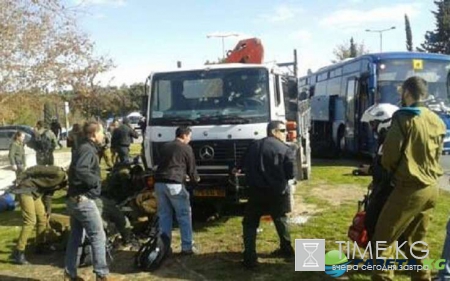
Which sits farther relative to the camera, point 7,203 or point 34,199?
point 7,203

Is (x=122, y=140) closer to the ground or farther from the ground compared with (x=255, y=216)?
farther from the ground

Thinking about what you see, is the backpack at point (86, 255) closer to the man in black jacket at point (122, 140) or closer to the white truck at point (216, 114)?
the white truck at point (216, 114)

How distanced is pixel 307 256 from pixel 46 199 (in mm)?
4724

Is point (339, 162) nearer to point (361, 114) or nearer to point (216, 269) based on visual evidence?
point (361, 114)

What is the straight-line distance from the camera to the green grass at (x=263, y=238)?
6.25m

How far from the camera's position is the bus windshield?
1560 cm

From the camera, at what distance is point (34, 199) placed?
7.51 meters

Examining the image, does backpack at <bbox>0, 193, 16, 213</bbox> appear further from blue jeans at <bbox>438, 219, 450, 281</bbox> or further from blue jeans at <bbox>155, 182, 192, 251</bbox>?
blue jeans at <bbox>438, 219, 450, 281</bbox>

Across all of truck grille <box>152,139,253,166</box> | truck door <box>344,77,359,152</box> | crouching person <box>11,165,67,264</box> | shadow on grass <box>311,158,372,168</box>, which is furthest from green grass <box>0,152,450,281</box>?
truck door <box>344,77,359,152</box>

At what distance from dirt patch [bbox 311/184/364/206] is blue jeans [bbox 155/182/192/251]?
13.4ft

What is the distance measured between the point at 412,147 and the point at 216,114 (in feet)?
14.0

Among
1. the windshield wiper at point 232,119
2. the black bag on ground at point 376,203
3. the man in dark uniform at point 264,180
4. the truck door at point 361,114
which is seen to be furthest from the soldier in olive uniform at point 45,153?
the black bag on ground at point 376,203

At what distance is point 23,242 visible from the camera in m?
7.26

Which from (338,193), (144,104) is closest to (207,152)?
(144,104)
